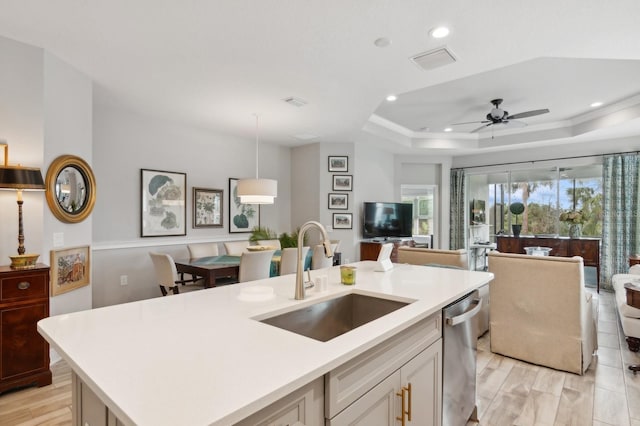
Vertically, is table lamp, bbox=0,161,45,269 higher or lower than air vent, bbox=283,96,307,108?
lower

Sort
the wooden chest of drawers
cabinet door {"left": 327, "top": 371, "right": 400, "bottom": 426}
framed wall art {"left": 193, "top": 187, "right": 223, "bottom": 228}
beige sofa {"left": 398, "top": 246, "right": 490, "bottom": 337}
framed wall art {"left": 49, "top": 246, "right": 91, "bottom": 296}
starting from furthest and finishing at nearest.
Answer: framed wall art {"left": 193, "top": 187, "right": 223, "bottom": 228} → beige sofa {"left": 398, "top": 246, "right": 490, "bottom": 337} → framed wall art {"left": 49, "top": 246, "right": 91, "bottom": 296} → the wooden chest of drawers → cabinet door {"left": 327, "top": 371, "right": 400, "bottom": 426}

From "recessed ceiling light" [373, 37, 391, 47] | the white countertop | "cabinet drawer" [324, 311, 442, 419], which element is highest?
"recessed ceiling light" [373, 37, 391, 47]

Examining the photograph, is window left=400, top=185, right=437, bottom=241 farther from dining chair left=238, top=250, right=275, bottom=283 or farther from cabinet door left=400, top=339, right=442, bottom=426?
cabinet door left=400, top=339, right=442, bottom=426

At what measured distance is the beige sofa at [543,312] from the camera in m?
2.80

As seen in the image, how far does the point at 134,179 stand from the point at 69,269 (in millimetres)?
1925

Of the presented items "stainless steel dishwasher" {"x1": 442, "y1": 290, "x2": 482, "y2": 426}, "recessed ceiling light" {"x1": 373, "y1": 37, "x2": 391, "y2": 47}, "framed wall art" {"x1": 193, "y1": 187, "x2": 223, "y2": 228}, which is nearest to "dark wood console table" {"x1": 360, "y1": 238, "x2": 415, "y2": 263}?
"framed wall art" {"x1": 193, "y1": 187, "x2": 223, "y2": 228}

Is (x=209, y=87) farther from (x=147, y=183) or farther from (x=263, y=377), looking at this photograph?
(x=263, y=377)

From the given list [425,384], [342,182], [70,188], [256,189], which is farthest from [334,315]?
[342,182]

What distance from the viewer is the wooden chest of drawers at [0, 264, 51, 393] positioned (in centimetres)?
248

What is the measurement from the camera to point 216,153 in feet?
19.1

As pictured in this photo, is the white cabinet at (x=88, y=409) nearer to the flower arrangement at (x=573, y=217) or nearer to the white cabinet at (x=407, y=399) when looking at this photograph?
the white cabinet at (x=407, y=399)

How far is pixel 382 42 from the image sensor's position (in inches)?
109

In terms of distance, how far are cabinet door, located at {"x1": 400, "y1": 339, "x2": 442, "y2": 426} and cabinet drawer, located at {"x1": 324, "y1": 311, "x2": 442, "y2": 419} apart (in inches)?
1.7

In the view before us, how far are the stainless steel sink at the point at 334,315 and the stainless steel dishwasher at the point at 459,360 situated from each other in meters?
0.31
